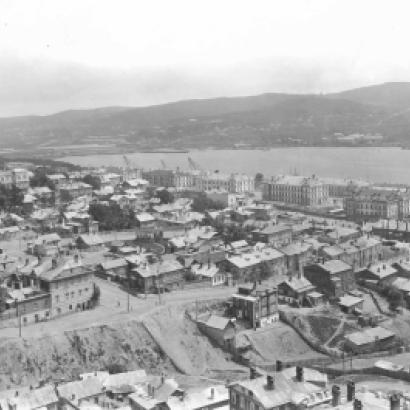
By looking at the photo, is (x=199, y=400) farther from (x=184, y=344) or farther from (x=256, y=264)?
(x=256, y=264)

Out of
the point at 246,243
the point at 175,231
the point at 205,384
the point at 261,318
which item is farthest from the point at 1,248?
the point at 205,384

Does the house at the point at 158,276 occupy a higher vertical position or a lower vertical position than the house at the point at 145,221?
lower

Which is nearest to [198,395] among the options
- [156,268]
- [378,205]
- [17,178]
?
[156,268]

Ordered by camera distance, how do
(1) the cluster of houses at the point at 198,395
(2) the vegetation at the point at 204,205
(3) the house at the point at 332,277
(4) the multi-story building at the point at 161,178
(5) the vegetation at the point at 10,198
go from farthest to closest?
(4) the multi-story building at the point at 161,178 → (2) the vegetation at the point at 204,205 → (5) the vegetation at the point at 10,198 → (3) the house at the point at 332,277 → (1) the cluster of houses at the point at 198,395

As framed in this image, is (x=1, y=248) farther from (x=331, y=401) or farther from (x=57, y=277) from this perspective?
(x=331, y=401)

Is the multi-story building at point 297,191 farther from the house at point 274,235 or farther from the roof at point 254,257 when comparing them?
the roof at point 254,257

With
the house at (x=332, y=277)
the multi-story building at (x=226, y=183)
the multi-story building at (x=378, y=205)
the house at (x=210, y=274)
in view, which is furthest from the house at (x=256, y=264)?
the multi-story building at (x=226, y=183)
